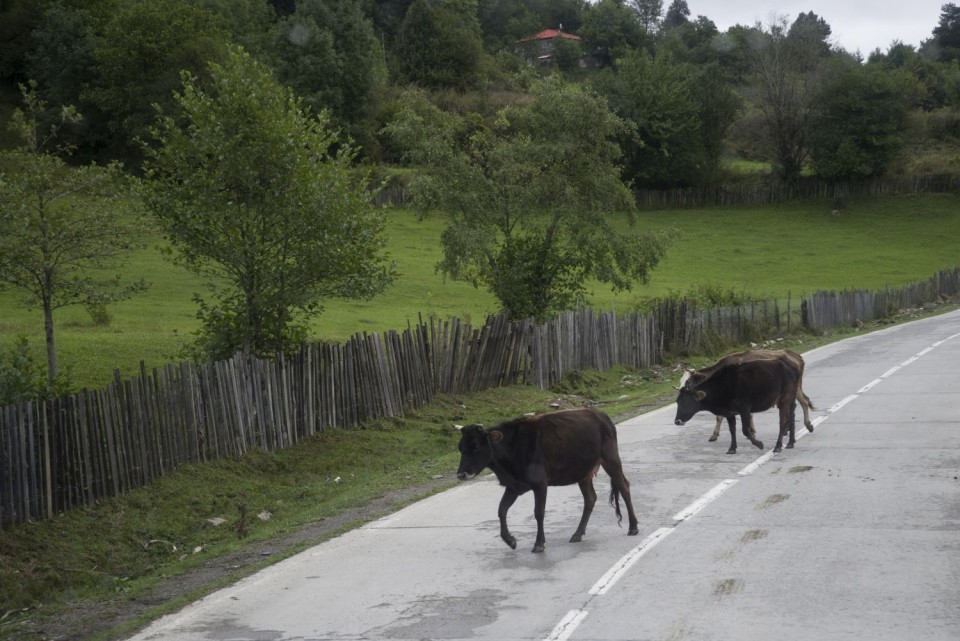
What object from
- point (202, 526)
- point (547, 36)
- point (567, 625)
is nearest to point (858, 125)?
point (547, 36)

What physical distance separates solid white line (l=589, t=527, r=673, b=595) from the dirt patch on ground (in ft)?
10.8

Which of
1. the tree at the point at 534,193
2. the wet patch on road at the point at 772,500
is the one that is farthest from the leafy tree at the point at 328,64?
the wet patch on road at the point at 772,500

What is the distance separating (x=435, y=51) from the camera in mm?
90938

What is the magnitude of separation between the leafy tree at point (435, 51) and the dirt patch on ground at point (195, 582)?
80.8m

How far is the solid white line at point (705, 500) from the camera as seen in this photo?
34.2ft

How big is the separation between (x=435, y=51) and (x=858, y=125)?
35982 mm

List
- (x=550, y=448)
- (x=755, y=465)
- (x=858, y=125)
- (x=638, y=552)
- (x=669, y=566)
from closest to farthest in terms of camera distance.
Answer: (x=669, y=566), (x=638, y=552), (x=550, y=448), (x=755, y=465), (x=858, y=125)

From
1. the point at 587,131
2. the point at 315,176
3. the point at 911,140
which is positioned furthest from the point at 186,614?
the point at 911,140

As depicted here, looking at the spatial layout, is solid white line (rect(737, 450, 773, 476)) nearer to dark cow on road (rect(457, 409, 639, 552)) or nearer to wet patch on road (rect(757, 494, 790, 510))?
wet patch on road (rect(757, 494, 790, 510))

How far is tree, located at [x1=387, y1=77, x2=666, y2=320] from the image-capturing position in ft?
80.9

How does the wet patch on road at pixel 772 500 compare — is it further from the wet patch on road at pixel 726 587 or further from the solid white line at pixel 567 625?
the solid white line at pixel 567 625

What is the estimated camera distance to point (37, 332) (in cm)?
2567

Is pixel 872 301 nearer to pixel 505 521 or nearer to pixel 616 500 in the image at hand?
pixel 616 500

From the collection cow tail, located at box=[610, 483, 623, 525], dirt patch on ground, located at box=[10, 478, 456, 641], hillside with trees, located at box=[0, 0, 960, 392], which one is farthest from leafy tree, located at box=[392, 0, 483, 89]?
cow tail, located at box=[610, 483, 623, 525]
